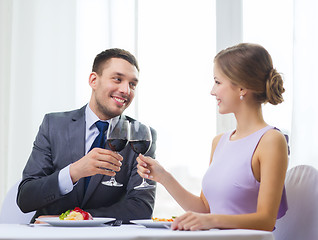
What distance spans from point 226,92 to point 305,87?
0.80 metres

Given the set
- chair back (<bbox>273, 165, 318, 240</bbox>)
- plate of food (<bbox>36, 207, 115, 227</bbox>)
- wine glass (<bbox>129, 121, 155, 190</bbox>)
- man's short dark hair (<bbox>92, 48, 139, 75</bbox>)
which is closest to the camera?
plate of food (<bbox>36, 207, 115, 227</bbox>)

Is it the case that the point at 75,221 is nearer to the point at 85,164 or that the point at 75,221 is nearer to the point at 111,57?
the point at 85,164

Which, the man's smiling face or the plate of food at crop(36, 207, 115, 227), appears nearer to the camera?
the plate of food at crop(36, 207, 115, 227)

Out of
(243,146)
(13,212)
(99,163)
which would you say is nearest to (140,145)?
(99,163)

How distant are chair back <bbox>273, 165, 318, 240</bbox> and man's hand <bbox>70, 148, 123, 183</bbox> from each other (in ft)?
2.24

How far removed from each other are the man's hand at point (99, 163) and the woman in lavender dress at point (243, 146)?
105 millimetres

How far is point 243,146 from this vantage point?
1771 millimetres

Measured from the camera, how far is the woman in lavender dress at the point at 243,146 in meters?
1.68

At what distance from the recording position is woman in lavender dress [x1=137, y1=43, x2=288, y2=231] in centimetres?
168

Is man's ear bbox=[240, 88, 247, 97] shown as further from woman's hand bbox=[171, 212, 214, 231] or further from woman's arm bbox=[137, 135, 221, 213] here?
woman's hand bbox=[171, 212, 214, 231]

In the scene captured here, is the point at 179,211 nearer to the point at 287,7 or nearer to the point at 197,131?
the point at 197,131

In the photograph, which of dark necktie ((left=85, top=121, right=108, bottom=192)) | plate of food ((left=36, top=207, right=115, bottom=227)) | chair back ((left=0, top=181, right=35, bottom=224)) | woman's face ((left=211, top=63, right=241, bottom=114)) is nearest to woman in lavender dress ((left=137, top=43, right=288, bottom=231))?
woman's face ((left=211, top=63, right=241, bottom=114))

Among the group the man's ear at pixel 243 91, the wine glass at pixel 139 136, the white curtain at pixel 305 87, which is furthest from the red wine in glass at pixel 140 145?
the white curtain at pixel 305 87

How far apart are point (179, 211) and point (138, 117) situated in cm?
71
